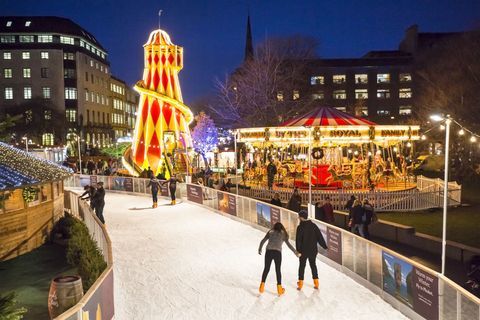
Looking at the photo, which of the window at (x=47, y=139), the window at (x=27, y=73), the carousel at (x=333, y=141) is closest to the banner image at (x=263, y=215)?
the carousel at (x=333, y=141)

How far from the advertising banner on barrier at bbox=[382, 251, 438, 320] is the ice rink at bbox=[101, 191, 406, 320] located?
0.40 m

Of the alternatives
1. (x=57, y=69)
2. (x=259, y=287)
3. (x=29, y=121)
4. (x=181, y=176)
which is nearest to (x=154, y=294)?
(x=259, y=287)

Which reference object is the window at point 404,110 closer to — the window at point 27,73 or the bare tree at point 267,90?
the bare tree at point 267,90

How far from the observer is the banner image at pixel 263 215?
14.9 meters

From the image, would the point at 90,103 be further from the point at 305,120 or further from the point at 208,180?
the point at 305,120

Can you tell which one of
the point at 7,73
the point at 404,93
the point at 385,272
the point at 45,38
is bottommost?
the point at 385,272

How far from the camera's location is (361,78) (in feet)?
210

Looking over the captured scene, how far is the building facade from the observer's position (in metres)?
58.4

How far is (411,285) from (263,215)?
7684 millimetres

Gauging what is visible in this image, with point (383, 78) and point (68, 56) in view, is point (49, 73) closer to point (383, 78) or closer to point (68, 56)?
point (68, 56)

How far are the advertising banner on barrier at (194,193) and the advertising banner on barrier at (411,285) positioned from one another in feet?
43.1

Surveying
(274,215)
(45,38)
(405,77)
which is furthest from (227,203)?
(45,38)

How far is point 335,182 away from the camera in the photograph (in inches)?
913

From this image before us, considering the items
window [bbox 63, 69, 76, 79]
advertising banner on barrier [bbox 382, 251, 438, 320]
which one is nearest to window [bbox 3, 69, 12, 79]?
window [bbox 63, 69, 76, 79]
